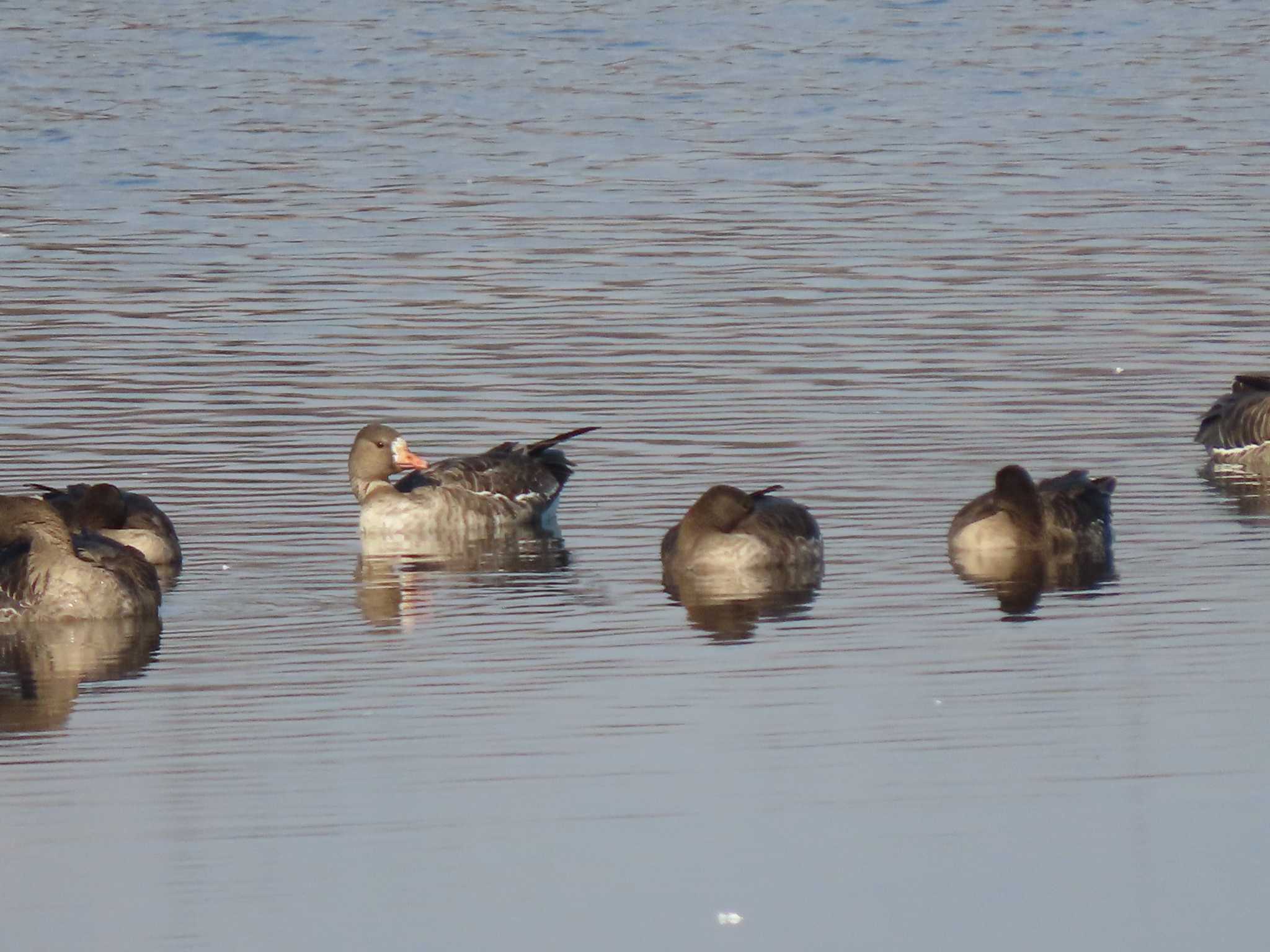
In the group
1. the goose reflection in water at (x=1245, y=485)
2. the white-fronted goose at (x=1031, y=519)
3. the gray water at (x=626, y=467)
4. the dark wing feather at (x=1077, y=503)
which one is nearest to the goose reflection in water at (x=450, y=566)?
the gray water at (x=626, y=467)

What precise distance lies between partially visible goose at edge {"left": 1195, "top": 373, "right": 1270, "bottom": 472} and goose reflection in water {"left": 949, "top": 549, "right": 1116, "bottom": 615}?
307cm

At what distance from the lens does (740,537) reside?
612 inches

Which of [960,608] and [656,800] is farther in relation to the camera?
[960,608]

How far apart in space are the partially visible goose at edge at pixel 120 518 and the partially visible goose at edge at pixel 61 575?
571 mm

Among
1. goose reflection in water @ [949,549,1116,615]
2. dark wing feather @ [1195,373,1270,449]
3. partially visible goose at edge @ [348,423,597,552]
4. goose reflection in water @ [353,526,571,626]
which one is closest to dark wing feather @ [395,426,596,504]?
partially visible goose at edge @ [348,423,597,552]

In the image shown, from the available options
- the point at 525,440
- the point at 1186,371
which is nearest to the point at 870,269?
the point at 1186,371

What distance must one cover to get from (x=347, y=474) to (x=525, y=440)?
1.46 m

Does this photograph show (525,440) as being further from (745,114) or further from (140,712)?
(745,114)

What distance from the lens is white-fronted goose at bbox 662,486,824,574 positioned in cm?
1527

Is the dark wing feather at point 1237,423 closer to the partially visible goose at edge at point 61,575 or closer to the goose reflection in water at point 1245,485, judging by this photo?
the goose reflection in water at point 1245,485

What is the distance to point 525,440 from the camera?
63.6 feet

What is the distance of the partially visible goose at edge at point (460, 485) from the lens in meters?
17.3

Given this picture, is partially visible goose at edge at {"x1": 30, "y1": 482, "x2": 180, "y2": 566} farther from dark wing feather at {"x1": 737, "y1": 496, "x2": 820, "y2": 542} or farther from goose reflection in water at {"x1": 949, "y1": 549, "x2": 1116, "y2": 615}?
goose reflection in water at {"x1": 949, "y1": 549, "x2": 1116, "y2": 615}

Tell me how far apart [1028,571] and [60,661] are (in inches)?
220
